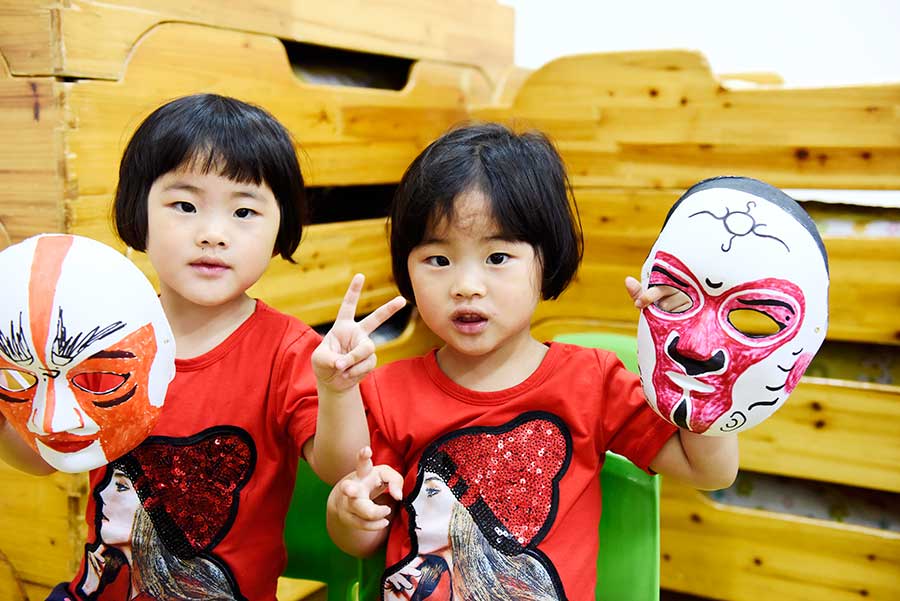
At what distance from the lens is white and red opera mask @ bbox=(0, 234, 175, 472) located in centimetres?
80

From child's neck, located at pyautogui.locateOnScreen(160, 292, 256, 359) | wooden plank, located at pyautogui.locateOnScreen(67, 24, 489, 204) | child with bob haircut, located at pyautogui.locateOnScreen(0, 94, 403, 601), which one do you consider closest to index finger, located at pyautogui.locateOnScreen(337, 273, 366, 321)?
child with bob haircut, located at pyautogui.locateOnScreen(0, 94, 403, 601)

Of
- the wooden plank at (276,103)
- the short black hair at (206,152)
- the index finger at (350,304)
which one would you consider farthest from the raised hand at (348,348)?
the wooden plank at (276,103)

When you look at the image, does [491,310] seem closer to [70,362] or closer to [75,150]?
[70,362]

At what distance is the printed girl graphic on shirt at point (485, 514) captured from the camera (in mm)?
934

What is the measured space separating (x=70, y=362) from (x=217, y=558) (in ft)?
0.97

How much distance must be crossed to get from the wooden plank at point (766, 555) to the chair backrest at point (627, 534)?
2.45 ft

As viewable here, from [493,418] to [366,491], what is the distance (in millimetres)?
165

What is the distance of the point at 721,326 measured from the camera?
804 millimetres

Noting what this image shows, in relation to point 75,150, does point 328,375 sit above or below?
below

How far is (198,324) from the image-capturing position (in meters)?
1.02

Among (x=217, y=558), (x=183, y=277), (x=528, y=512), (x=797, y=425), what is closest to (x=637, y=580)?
(x=528, y=512)

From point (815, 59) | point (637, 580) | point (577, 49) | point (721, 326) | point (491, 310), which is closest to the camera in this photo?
point (721, 326)

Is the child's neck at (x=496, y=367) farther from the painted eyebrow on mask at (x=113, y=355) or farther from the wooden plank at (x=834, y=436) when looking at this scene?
the wooden plank at (x=834, y=436)

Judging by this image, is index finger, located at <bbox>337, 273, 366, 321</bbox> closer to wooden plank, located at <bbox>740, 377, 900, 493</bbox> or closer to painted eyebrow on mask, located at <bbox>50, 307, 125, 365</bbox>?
painted eyebrow on mask, located at <bbox>50, 307, 125, 365</bbox>
